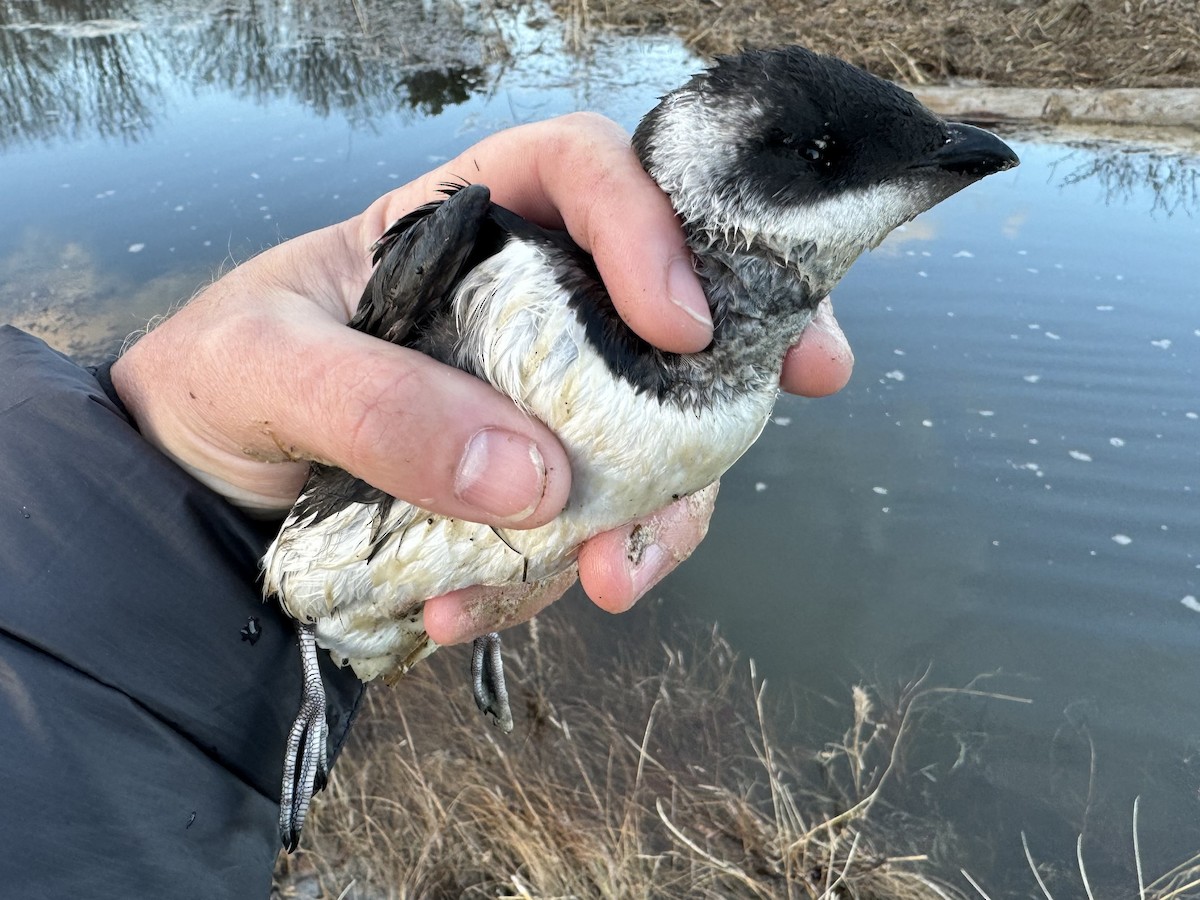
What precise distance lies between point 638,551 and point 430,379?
90 cm

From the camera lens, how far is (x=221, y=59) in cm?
1033

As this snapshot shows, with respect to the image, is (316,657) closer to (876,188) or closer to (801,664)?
(876,188)

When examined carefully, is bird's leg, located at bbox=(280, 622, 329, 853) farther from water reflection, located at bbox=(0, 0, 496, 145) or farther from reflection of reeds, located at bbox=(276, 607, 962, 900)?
water reflection, located at bbox=(0, 0, 496, 145)

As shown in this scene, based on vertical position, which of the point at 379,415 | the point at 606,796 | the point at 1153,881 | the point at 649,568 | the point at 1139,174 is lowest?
the point at 606,796

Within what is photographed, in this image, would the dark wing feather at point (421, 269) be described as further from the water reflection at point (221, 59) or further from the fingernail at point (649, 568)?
the water reflection at point (221, 59)

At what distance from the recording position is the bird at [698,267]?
1.64m

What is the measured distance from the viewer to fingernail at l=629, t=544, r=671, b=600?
7.35ft

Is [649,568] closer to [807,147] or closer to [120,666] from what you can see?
[807,147]

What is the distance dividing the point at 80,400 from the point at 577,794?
2405mm

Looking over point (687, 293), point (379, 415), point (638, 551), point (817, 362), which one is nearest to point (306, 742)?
point (638, 551)

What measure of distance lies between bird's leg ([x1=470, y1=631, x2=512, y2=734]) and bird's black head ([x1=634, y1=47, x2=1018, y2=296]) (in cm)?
197

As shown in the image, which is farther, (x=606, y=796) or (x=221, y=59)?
(x=221, y=59)

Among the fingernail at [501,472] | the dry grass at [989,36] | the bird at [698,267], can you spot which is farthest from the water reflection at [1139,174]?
the fingernail at [501,472]

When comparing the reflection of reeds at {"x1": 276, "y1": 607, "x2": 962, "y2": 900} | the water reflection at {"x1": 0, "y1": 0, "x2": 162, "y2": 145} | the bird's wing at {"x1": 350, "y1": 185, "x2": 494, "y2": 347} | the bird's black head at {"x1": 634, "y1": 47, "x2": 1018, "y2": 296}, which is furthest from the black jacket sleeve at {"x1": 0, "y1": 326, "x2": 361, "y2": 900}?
the water reflection at {"x1": 0, "y1": 0, "x2": 162, "y2": 145}
